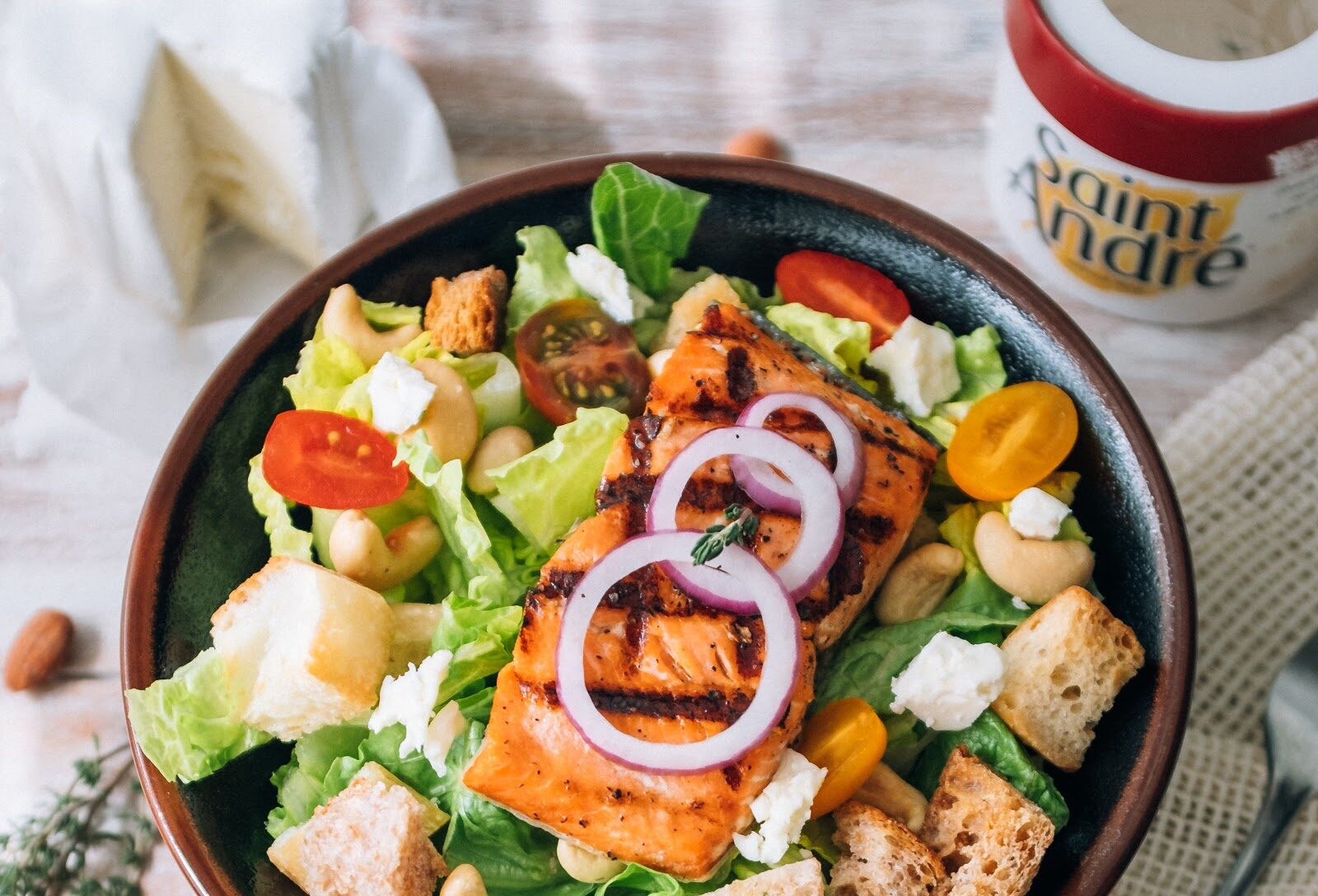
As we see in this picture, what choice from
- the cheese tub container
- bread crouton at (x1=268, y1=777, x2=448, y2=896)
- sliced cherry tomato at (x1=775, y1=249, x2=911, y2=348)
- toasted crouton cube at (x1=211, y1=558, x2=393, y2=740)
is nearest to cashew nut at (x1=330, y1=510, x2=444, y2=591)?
toasted crouton cube at (x1=211, y1=558, x2=393, y2=740)

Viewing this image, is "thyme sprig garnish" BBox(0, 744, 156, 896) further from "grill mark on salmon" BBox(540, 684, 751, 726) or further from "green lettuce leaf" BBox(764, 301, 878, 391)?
"green lettuce leaf" BBox(764, 301, 878, 391)

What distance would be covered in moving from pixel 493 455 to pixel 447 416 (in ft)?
0.38

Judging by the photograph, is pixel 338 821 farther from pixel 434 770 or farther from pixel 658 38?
pixel 658 38

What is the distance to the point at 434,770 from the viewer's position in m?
2.29

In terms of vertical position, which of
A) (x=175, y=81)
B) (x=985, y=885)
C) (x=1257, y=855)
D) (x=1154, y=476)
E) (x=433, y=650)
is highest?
(x=175, y=81)

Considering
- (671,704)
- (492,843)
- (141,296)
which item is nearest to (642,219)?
(671,704)

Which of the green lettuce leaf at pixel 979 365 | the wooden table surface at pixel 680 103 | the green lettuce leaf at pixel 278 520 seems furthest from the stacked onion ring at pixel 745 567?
the wooden table surface at pixel 680 103

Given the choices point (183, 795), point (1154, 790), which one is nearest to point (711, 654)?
point (1154, 790)

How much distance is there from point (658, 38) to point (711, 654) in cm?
194

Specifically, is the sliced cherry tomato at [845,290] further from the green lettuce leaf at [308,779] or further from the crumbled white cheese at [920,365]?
the green lettuce leaf at [308,779]

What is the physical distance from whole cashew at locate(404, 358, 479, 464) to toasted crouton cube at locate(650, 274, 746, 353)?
1.40 feet

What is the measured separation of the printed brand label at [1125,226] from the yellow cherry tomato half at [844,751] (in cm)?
119

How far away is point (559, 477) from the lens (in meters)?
2.41

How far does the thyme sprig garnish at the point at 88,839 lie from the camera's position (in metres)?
2.76
